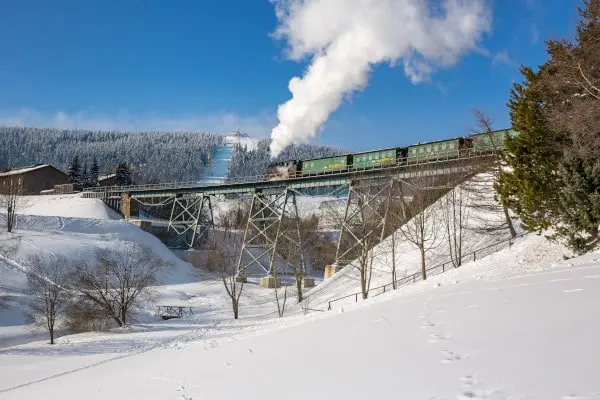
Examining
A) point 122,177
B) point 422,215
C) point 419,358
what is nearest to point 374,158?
point 422,215

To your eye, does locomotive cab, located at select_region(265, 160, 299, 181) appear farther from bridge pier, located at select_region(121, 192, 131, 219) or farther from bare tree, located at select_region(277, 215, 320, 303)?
bridge pier, located at select_region(121, 192, 131, 219)

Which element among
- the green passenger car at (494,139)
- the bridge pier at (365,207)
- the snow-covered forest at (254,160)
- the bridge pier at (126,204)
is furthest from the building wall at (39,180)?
the snow-covered forest at (254,160)

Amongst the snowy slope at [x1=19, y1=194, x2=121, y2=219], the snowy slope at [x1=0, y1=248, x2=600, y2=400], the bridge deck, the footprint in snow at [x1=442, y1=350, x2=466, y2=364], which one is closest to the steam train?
the bridge deck

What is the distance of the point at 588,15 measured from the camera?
1622cm

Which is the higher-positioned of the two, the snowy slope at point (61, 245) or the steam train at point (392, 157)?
the steam train at point (392, 157)

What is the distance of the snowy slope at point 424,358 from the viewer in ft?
15.6

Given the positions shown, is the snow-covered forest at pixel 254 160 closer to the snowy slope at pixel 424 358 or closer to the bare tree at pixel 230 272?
the bare tree at pixel 230 272

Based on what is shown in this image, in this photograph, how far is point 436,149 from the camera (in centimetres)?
3381

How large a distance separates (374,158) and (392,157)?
1973 mm

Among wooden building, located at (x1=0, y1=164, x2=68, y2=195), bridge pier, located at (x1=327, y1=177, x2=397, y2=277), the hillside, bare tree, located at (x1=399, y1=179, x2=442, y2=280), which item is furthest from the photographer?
the hillside

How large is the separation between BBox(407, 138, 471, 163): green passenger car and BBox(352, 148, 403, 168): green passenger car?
118 centimetres

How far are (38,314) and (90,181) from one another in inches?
2623

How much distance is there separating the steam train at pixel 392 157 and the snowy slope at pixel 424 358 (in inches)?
739

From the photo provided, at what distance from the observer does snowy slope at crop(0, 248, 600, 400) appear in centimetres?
476
